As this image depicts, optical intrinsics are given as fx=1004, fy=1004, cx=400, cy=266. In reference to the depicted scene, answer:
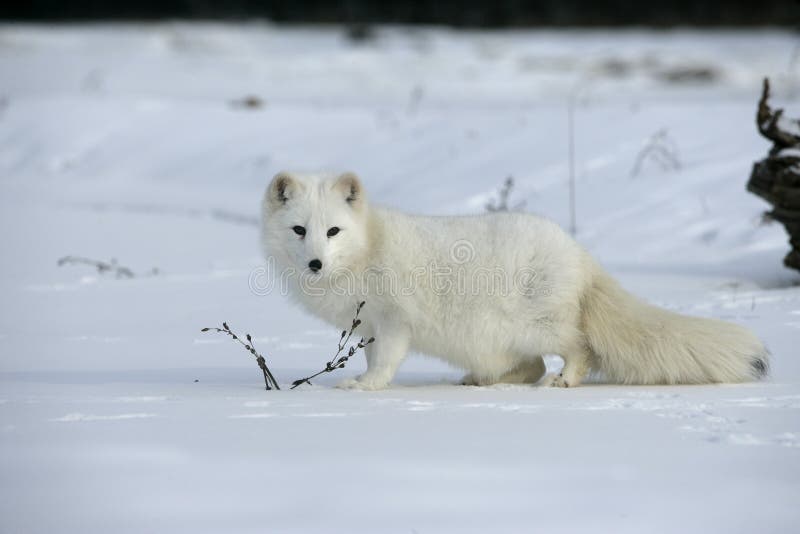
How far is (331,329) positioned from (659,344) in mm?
2075

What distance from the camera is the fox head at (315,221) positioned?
4.16 metres

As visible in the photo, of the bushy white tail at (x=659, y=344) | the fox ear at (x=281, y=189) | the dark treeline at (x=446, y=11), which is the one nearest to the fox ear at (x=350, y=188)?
the fox ear at (x=281, y=189)

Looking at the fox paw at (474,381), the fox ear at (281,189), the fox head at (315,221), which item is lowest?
the fox paw at (474,381)

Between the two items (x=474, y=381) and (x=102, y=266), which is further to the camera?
(x=102, y=266)

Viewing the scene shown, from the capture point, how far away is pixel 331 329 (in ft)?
18.7

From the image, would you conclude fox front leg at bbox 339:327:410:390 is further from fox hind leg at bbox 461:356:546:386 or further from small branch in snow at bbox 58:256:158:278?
small branch in snow at bbox 58:256:158:278

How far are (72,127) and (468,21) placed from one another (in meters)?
11.3

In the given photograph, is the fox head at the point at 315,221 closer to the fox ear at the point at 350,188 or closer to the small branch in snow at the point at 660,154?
the fox ear at the point at 350,188

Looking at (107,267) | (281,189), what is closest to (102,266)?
(107,267)

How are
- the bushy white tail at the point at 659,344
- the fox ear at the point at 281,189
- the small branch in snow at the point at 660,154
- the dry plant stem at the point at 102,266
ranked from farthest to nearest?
the small branch in snow at the point at 660,154
the dry plant stem at the point at 102,266
the fox ear at the point at 281,189
the bushy white tail at the point at 659,344

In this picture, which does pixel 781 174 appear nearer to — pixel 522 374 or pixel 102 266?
pixel 522 374

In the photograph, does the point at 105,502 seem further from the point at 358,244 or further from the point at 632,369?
the point at 632,369

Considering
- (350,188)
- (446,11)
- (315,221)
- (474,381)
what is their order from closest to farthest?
(315,221) < (350,188) < (474,381) < (446,11)

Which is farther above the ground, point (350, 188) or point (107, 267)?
point (350, 188)
